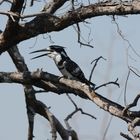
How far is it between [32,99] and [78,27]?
48.2 inches

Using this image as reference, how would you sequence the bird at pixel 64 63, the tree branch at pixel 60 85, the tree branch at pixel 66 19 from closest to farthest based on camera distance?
1. the tree branch at pixel 60 85
2. the tree branch at pixel 66 19
3. the bird at pixel 64 63

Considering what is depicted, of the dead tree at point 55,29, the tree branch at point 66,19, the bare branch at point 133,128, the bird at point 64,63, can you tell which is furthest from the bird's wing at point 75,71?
the bare branch at point 133,128

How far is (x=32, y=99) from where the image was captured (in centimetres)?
621

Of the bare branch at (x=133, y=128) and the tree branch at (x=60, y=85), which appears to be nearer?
the bare branch at (x=133, y=128)

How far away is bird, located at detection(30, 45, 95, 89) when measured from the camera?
22.1 ft

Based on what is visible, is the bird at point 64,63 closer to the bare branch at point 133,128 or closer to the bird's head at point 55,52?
the bird's head at point 55,52

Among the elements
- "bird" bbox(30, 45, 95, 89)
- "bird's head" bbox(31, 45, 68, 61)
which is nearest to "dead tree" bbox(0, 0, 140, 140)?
"bird" bbox(30, 45, 95, 89)

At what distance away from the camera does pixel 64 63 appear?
7066 millimetres

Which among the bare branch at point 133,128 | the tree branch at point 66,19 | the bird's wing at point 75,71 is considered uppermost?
the tree branch at point 66,19

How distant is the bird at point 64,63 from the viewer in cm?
674

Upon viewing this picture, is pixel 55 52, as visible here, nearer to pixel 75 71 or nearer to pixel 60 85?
pixel 75 71

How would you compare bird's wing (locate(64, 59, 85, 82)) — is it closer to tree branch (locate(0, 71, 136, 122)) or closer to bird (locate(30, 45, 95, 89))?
bird (locate(30, 45, 95, 89))

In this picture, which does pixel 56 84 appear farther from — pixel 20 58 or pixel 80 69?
pixel 80 69

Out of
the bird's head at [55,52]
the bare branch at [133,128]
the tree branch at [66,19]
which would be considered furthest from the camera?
the bird's head at [55,52]
